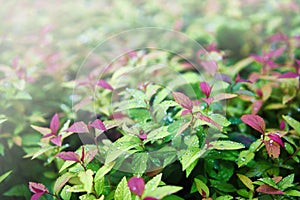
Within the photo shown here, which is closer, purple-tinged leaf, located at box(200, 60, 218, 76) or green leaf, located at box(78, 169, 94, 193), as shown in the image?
green leaf, located at box(78, 169, 94, 193)

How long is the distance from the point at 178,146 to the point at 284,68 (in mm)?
1098

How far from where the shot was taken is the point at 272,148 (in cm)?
132

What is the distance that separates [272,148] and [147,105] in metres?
0.53

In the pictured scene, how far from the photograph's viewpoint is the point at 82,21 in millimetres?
3086

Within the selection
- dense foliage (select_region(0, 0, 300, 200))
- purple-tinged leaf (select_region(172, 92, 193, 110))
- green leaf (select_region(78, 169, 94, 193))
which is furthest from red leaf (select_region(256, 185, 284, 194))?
green leaf (select_region(78, 169, 94, 193))

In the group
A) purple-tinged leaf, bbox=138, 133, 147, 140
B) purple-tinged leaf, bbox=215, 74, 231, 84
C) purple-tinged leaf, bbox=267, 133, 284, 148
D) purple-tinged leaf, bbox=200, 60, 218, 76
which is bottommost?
purple-tinged leaf, bbox=138, 133, 147, 140

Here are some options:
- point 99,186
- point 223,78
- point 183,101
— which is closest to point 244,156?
point 183,101

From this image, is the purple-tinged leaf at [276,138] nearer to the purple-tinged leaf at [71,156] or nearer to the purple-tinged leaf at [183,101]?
the purple-tinged leaf at [183,101]

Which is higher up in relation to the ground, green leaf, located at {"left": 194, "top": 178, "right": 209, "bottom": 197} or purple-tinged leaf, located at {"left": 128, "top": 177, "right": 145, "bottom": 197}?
purple-tinged leaf, located at {"left": 128, "top": 177, "right": 145, "bottom": 197}

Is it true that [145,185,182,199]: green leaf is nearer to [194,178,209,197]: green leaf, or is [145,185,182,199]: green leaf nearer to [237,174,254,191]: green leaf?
[194,178,209,197]: green leaf

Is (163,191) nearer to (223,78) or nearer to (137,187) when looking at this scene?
(137,187)

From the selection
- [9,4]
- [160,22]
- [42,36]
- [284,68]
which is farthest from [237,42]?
[9,4]

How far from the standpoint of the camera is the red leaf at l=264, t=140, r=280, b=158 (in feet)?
4.26

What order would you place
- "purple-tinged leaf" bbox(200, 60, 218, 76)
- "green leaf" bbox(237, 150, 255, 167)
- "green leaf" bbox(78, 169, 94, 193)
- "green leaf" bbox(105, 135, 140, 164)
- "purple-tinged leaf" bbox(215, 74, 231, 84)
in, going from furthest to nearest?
"purple-tinged leaf" bbox(200, 60, 218, 76) → "purple-tinged leaf" bbox(215, 74, 231, 84) → "green leaf" bbox(237, 150, 255, 167) → "green leaf" bbox(105, 135, 140, 164) → "green leaf" bbox(78, 169, 94, 193)
